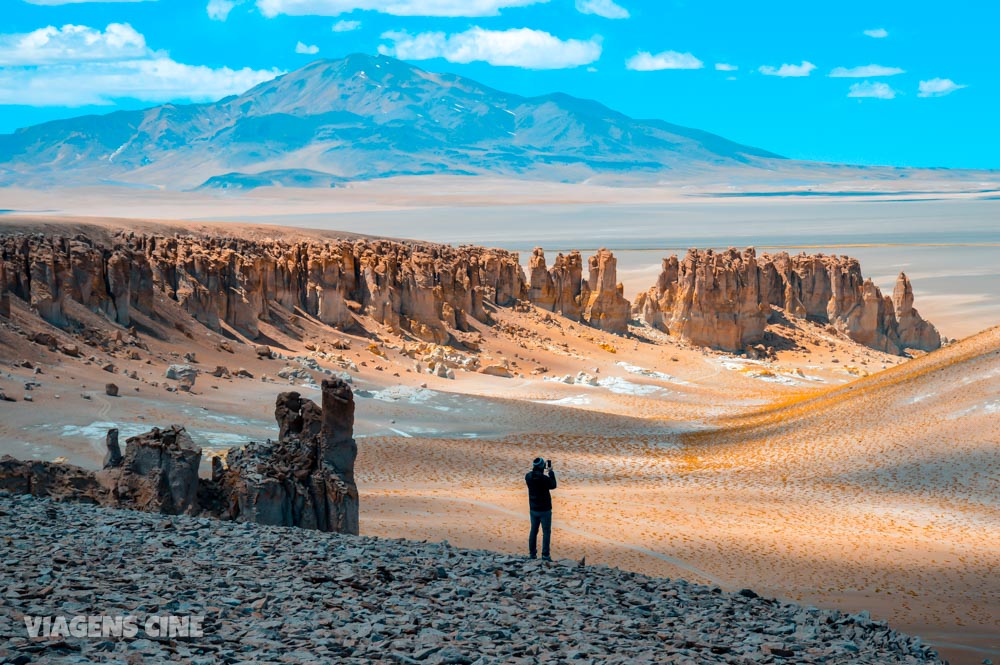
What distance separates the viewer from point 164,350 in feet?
117

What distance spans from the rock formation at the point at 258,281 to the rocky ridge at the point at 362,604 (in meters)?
24.3

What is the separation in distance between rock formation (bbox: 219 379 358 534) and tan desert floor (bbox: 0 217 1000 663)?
1.66m

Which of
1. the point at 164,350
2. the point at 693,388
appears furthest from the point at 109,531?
the point at 693,388

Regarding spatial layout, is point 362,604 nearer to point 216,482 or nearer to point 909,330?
point 216,482

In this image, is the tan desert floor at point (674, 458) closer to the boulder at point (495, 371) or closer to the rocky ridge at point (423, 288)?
the rocky ridge at point (423, 288)

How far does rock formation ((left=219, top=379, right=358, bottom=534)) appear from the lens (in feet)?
49.9

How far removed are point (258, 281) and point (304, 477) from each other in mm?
30522

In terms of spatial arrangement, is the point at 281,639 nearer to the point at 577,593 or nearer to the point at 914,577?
the point at 577,593

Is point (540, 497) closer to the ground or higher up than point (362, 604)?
higher up

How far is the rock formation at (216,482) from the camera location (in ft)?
49.7

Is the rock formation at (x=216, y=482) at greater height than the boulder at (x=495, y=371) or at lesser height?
greater

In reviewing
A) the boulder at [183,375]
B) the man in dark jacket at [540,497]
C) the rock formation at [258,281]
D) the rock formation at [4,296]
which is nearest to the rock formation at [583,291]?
the rock formation at [258,281]

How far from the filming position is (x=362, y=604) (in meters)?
10.1

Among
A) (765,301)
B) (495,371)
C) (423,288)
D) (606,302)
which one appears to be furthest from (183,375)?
(765,301)
